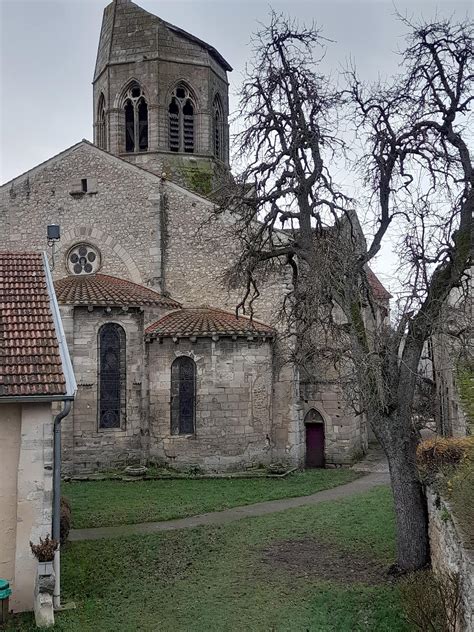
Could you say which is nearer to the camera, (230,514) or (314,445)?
(230,514)

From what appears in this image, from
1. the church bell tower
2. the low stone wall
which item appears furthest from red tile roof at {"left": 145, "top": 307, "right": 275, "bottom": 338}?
the low stone wall

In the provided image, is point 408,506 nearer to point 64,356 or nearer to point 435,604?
point 435,604

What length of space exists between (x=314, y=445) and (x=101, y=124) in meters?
15.8

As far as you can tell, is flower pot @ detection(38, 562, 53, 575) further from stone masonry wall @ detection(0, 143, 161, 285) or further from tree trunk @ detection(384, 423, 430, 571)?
stone masonry wall @ detection(0, 143, 161, 285)

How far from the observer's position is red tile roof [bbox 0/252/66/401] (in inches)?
342

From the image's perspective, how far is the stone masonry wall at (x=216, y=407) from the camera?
18625 mm

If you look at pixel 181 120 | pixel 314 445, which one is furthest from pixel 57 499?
pixel 181 120

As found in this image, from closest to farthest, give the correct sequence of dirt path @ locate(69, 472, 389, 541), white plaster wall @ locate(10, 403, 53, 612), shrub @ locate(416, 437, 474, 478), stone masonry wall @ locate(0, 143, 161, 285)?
1. white plaster wall @ locate(10, 403, 53, 612)
2. shrub @ locate(416, 437, 474, 478)
3. dirt path @ locate(69, 472, 389, 541)
4. stone masonry wall @ locate(0, 143, 161, 285)

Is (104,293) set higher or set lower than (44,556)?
higher

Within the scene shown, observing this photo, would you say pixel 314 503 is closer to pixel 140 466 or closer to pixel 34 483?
pixel 140 466

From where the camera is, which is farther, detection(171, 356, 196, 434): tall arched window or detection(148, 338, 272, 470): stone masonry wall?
detection(171, 356, 196, 434): tall arched window

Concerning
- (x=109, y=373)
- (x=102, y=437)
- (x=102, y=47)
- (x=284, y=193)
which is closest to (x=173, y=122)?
(x=102, y=47)

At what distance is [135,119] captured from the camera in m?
25.3

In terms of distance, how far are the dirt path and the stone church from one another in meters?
2.45
